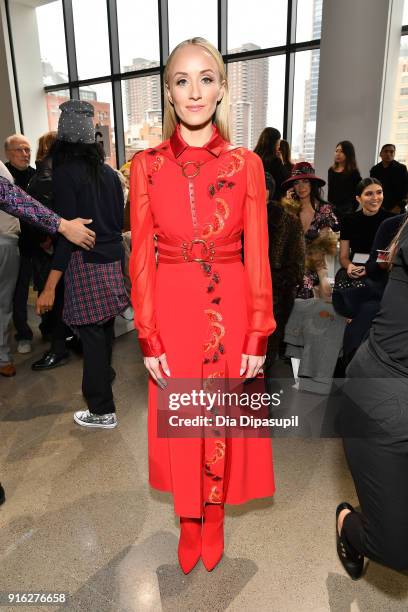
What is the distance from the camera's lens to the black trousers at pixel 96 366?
2.37 metres

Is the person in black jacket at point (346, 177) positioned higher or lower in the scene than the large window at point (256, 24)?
lower

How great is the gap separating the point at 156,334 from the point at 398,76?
4.91 meters

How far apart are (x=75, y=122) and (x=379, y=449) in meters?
1.85

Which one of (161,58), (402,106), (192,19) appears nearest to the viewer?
(402,106)

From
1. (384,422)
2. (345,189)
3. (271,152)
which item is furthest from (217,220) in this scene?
(345,189)

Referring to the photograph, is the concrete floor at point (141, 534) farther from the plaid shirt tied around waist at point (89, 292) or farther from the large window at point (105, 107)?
the large window at point (105, 107)

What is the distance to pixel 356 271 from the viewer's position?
2920mm

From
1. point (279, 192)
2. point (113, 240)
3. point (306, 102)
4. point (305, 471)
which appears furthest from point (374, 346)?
point (306, 102)

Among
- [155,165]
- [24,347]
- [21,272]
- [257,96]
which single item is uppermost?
[257,96]

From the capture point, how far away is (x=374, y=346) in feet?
3.81

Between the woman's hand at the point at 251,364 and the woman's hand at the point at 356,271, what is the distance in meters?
1.75

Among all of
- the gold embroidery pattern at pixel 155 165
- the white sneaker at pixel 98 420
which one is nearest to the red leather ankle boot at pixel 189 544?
the white sneaker at pixel 98 420

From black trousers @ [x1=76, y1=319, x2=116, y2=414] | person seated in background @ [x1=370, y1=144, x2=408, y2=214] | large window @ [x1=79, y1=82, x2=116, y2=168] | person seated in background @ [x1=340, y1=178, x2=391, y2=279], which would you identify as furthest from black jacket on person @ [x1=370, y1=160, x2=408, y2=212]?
large window @ [x1=79, y1=82, x2=116, y2=168]

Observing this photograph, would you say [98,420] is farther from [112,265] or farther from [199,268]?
[199,268]
